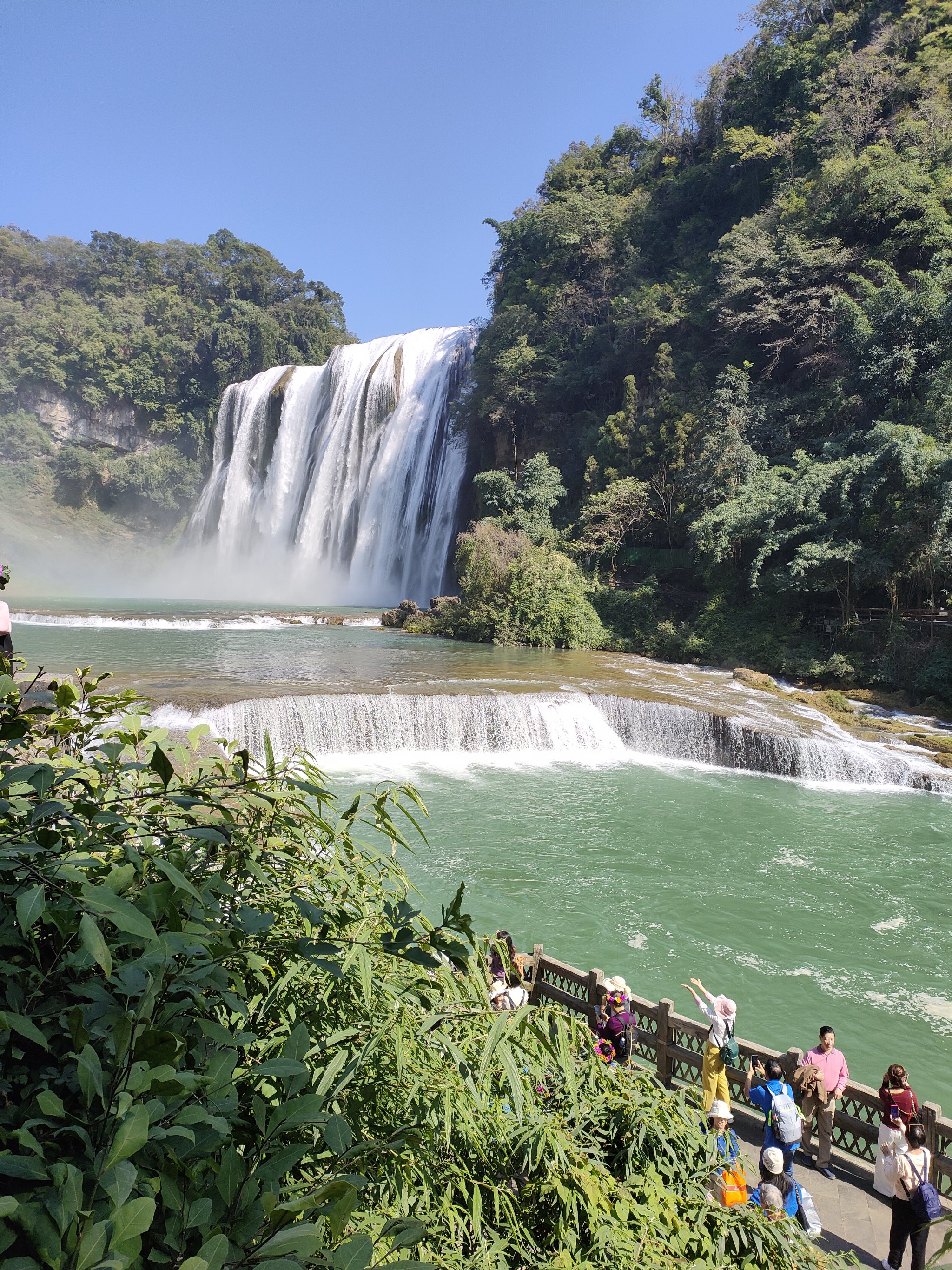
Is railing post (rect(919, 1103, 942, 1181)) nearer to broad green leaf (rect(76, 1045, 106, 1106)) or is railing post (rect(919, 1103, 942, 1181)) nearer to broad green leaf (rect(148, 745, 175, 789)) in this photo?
broad green leaf (rect(148, 745, 175, 789))

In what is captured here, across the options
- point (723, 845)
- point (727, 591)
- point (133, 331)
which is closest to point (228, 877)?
point (723, 845)

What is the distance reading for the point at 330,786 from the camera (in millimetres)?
11242

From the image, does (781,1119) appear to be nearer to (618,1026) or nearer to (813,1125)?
(813,1125)

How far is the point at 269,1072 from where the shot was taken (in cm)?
107

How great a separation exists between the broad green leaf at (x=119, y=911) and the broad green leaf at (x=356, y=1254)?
1.37ft

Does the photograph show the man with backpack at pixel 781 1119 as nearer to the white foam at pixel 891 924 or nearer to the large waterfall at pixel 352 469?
the white foam at pixel 891 924

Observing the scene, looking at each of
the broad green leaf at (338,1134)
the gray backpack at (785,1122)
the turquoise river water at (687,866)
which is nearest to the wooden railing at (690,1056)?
the gray backpack at (785,1122)

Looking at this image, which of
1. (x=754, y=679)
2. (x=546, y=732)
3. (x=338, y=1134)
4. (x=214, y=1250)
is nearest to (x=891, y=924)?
(x=546, y=732)

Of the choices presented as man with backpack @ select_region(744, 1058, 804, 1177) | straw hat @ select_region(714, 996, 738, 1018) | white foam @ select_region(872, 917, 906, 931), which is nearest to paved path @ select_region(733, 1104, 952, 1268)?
man with backpack @ select_region(744, 1058, 804, 1177)

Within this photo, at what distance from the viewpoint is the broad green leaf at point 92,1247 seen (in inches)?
31.1

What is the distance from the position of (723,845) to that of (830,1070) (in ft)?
18.9

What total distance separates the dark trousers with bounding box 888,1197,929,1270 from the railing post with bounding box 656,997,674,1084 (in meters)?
1.46

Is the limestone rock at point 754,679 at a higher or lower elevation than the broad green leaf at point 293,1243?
lower

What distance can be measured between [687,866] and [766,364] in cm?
1921
